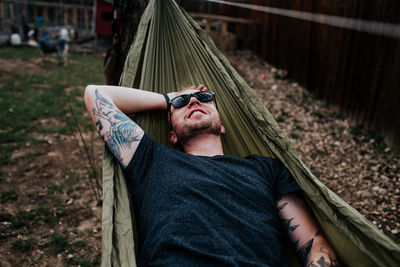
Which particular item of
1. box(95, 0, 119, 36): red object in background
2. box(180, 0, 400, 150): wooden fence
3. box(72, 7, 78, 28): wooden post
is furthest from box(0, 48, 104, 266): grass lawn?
box(72, 7, 78, 28): wooden post

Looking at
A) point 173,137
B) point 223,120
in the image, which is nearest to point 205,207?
point 173,137

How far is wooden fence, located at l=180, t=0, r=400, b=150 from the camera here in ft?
9.34

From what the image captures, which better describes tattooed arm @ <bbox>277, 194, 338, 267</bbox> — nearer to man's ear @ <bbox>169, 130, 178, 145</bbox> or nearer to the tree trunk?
man's ear @ <bbox>169, 130, 178, 145</bbox>

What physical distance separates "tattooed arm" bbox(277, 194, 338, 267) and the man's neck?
1.26 ft

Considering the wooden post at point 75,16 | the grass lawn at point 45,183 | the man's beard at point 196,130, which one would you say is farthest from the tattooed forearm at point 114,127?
the wooden post at point 75,16

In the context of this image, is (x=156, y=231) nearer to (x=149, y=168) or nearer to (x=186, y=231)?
(x=186, y=231)

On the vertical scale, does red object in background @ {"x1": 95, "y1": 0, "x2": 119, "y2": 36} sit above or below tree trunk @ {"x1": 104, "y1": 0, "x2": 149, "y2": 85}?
above

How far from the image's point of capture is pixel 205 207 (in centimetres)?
113

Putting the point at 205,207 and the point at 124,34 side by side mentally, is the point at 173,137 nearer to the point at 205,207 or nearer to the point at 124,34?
the point at 205,207

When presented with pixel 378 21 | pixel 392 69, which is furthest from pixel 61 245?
pixel 378 21

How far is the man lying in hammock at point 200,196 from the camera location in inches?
41.6

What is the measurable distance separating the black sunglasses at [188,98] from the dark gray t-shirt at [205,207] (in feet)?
0.94

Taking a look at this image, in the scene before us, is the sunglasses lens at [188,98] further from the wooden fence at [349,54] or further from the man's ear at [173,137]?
the wooden fence at [349,54]

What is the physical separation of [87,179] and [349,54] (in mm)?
2986
